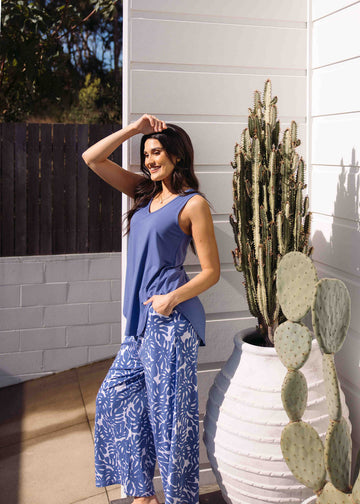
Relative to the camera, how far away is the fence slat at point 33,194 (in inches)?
200

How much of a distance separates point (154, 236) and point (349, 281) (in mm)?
953

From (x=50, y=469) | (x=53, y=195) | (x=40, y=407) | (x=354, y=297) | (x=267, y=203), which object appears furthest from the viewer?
(x=53, y=195)

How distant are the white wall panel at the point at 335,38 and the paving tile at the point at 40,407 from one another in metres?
2.91

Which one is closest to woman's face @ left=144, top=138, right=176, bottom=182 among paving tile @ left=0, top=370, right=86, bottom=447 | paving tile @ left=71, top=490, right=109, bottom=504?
paving tile @ left=71, top=490, right=109, bottom=504

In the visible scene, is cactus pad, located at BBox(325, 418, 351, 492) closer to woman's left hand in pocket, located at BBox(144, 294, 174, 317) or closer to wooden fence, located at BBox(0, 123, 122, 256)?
woman's left hand in pocket, located at BBox(144, 294, 174, 317)

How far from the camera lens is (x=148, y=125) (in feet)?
9.17

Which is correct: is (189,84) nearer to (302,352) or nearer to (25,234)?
(302,352)

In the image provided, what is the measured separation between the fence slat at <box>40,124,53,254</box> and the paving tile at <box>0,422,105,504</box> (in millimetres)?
1616

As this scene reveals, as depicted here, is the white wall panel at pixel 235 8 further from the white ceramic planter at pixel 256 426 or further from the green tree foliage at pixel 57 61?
the green tree foliage at pixel 57 61

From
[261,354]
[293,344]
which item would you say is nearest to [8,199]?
[261,354]

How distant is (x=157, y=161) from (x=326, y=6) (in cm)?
119

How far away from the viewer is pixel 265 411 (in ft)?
8.30

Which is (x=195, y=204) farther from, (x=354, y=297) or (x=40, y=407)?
(x=40, y=407)

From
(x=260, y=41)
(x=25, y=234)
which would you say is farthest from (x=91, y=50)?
(x=260, y=41)
